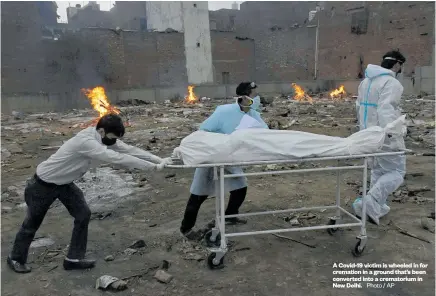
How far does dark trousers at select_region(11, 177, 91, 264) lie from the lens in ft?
11.7

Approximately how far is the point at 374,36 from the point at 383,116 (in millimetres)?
28695

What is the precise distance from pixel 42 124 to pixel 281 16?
3475 cm

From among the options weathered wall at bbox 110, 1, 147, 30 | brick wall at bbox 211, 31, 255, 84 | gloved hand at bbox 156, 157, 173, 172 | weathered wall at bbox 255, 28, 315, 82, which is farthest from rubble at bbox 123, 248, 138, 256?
weathered wall at bbox 110, 1, 147, 30

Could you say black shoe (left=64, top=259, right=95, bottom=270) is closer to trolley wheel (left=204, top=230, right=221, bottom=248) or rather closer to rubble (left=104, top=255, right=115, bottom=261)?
rubble (left=104, top=255, right=115, bottom=261)

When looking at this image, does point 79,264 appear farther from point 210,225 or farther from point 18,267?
point 210,225

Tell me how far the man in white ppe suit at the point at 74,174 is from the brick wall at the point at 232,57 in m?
29.7

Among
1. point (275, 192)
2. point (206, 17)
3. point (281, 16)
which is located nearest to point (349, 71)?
point (206, 17)

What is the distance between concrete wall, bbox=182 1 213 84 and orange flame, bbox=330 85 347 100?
10.8m

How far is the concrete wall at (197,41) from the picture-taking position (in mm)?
30797

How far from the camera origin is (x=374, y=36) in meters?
29.9

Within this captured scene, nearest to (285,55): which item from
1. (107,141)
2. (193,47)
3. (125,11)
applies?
(193,47)

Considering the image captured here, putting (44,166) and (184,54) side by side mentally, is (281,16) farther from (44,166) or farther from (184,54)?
(44,166)

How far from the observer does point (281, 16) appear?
4400 cm

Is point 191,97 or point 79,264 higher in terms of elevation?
point 191,97
